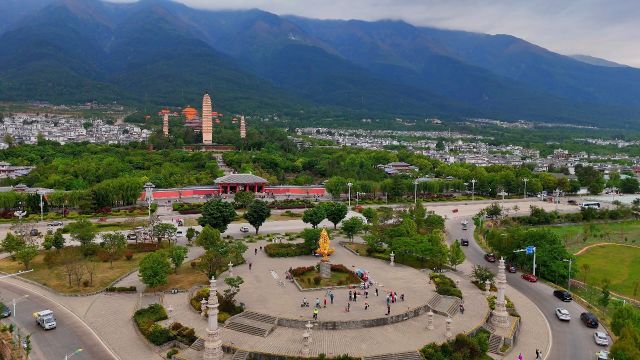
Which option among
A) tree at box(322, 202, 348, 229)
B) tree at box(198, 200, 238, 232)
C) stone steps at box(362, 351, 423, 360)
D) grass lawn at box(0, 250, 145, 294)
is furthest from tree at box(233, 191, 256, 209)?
stone steps at box(362, 351, 423, 360)

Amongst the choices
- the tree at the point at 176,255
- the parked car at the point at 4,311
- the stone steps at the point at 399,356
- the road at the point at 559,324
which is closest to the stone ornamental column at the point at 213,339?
the stone steps at the point at 399,356

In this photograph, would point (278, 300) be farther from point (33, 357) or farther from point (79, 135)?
point (79, 135)

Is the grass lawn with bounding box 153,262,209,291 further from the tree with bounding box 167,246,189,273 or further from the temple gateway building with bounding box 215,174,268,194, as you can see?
the temple gateway building with bounding box 215,174,268,194

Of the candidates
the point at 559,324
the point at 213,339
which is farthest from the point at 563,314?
the point at 213,339

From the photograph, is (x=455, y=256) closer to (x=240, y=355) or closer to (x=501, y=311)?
(x=501, y=311)

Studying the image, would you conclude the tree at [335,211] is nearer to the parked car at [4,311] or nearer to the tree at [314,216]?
the tree at [314,216]

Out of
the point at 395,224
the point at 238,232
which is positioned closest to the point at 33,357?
the point at 238,232
